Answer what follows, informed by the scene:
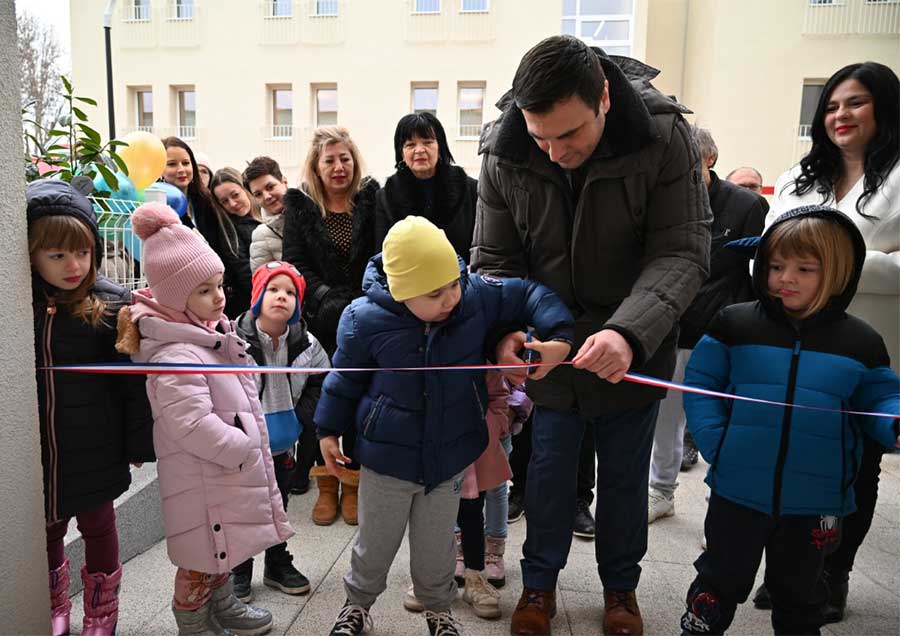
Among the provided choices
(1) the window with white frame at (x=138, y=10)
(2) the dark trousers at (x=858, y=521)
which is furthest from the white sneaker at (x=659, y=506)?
(1) the window with white frame at (x=138, y=10)

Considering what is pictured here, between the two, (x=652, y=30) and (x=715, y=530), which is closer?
(x=715, y=530)

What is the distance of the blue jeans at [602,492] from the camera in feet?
7.00

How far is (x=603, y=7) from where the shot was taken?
1170 cm

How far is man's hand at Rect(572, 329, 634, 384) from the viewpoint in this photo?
5.69 ft

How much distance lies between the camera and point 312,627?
2.21 meters

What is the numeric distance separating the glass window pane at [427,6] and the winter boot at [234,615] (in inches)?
426

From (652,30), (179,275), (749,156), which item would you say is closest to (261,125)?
(652,30)

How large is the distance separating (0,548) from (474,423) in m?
Answer: 1.47

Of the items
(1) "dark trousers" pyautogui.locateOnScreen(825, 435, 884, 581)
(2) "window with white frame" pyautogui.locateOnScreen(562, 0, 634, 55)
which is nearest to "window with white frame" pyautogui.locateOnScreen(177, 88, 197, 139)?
(2) "window with white frame" pyautogui.locateOnScreen(562, 0, 634, 55)

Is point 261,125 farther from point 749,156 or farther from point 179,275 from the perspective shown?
point 179,275

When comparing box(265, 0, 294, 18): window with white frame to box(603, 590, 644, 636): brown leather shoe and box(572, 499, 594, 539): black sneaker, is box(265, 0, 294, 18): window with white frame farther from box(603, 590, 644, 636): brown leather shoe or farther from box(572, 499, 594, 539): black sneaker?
box(603, 590, 644, 636): brown leather shoe

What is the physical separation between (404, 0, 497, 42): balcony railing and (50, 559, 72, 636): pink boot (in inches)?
422

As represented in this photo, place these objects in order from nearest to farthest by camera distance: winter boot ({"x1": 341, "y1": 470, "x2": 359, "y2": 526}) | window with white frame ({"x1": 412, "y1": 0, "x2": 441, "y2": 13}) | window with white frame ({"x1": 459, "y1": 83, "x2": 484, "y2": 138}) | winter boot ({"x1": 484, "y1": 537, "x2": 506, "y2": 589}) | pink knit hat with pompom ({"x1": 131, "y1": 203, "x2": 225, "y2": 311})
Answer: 1. pink knit hat with pompom ({"x1": 131, "y1": 203, "x2": 225, "y2": 311})
2. winter boot ({"x1": 484, "y1": 537, "x2": 506, "y2": 589})
3. winter boot ({"x1": 341, "y1": 470, "x2": 359, "y2": 526})
4. window with white frame ({"x1": 412, "y1": 0, "x2": 441, "y2": 13})
5. window with white frame ({"x1": 459, "y1": 83, "x2": 484, "y2": 138})

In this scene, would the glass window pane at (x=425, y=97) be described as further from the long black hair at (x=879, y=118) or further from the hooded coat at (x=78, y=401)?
the hooded coat at (x=78, y=401)
